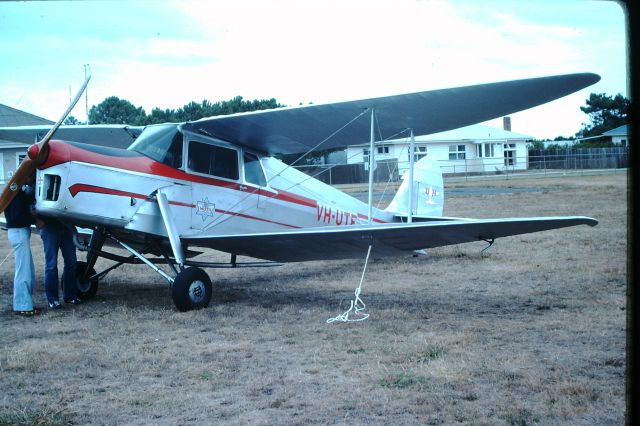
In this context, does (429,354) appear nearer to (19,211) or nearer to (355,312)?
(355,312)

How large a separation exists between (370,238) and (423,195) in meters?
4.95

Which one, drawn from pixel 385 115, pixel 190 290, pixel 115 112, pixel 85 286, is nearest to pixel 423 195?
pixel 385 115

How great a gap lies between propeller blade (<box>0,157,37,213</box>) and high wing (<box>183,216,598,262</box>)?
6.53ft

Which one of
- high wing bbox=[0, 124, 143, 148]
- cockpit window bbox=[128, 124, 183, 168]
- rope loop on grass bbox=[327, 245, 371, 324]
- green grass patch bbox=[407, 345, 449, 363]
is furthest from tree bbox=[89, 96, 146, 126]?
green grass patch bbox=[407, 345, 449, 363]

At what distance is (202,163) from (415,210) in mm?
4845

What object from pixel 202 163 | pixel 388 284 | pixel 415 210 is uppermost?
pixel 202 163

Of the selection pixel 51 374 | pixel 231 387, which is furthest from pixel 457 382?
pixel 51 374

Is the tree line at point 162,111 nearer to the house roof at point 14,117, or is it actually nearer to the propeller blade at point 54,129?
the house roof at point 14,117

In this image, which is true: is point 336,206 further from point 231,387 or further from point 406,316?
point 231,387

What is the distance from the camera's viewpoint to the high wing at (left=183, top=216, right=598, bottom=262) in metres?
6.65

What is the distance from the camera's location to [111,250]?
1405 cm

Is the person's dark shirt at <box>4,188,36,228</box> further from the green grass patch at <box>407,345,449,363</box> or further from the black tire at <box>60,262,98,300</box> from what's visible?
the green grass patch at <box>407,345,449,363</box>

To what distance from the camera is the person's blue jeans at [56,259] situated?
304 inches

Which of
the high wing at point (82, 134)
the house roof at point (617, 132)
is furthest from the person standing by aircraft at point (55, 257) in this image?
the house roof at point (617, 132)
